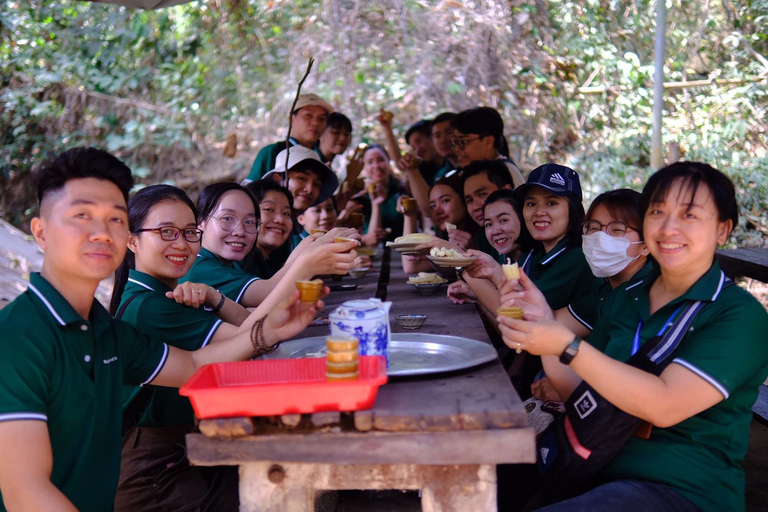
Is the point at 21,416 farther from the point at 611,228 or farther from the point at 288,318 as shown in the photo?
the point at 611,228

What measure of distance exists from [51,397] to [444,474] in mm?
1054

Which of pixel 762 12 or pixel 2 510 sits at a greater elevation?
pixel 762 12

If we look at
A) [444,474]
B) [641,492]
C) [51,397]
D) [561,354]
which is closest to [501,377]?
[561,354]

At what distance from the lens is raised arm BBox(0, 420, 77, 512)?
1566 millimetres

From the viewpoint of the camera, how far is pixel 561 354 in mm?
1849

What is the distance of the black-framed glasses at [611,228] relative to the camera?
9.56 ft

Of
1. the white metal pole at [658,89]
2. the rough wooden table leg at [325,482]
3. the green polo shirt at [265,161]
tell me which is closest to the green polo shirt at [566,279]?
the rough wooden table leg at [325,482]

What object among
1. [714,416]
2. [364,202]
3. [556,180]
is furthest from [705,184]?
[364,202]

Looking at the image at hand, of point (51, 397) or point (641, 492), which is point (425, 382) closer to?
point (641, 492)

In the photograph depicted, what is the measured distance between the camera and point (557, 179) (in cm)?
329

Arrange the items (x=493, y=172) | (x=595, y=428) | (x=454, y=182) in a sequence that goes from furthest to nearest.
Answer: (x=454, y=182), (x=493, y=172), (x=595, y=428)

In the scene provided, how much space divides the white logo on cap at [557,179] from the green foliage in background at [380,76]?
20.5 ft

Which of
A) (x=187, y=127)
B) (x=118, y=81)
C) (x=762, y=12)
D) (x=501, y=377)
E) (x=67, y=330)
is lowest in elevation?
(x=501, y=377)

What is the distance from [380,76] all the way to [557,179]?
24.0 ft
